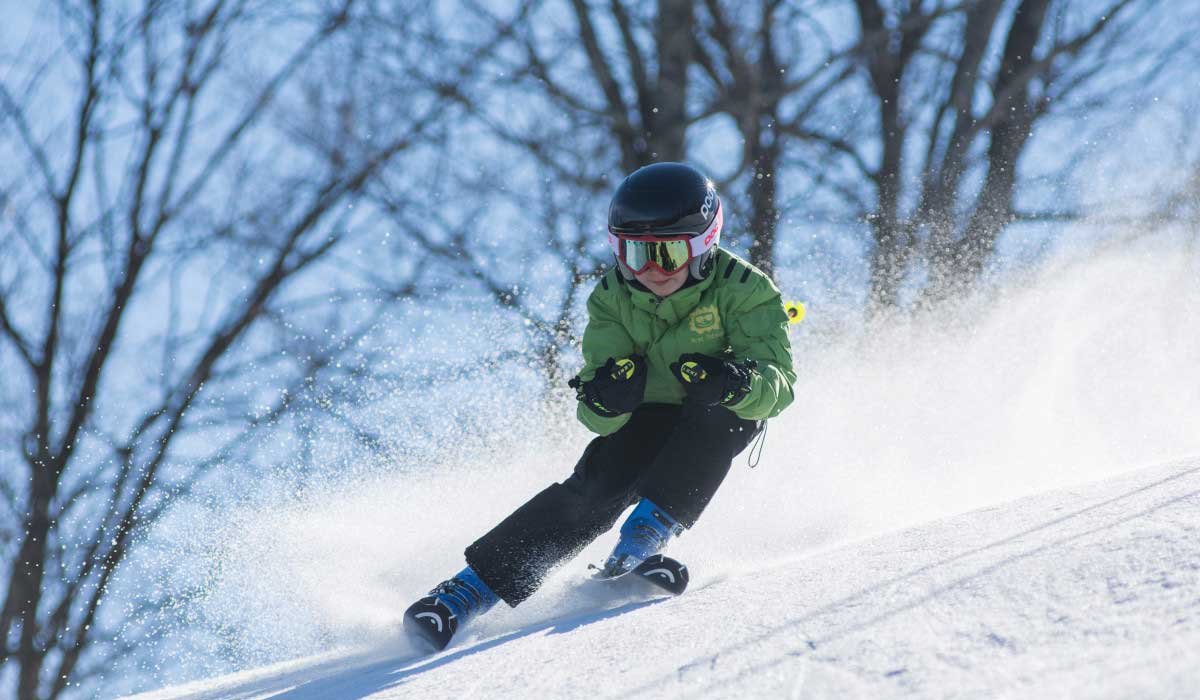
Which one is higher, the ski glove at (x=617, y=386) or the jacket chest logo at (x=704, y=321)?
the jacket chest logo at (x=704, y=321)

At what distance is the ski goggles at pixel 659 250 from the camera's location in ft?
10.6

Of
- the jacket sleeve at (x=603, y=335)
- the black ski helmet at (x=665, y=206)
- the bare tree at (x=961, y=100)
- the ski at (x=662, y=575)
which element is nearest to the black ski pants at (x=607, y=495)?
the ski at (x=662, y=575)

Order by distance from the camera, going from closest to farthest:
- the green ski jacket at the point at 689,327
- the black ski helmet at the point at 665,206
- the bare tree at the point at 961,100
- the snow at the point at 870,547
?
the snow at the point at 870,547
the black ski helmet at the point at 665,206
the green ski jacket at the point at 689,327
the bare tree at the point at 961,100

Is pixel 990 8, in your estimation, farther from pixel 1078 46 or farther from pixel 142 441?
pixel 142 441

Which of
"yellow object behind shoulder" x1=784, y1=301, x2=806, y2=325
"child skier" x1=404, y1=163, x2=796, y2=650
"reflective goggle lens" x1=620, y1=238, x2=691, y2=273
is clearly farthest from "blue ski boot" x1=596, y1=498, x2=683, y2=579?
"yellow object behind shoulder" x1=784, y1=301, x2=806, y2=325

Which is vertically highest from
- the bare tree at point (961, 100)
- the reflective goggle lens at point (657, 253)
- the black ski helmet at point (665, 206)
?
the bare tree at point (961, 100)

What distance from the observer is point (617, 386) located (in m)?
3.14

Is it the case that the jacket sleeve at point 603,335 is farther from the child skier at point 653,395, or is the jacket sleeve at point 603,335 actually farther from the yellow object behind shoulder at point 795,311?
the yellow object behind shoulder at point 795,311

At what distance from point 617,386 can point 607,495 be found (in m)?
0.35

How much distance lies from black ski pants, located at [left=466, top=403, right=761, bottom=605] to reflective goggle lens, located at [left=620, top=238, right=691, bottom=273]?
44 cm

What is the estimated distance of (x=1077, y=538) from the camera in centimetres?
206

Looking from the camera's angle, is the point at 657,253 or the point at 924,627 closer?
the point at 924,627

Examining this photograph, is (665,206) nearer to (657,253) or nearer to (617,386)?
(657,253)

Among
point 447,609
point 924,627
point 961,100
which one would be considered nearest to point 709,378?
point 447,609
